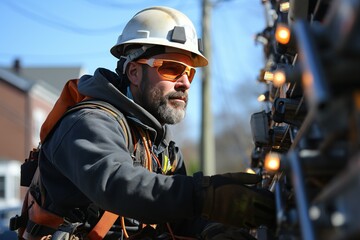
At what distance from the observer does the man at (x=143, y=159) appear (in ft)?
9.81

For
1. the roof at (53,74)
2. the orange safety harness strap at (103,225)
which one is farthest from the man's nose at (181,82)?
the roof at (53,74)

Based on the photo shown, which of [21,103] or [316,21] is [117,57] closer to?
[316,21]

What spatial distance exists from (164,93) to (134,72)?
1.00 feet

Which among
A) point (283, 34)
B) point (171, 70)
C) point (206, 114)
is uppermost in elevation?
point (206, 114)

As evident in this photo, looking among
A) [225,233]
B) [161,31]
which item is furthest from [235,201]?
[161,31]

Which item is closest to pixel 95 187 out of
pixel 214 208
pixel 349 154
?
pixel 214 208

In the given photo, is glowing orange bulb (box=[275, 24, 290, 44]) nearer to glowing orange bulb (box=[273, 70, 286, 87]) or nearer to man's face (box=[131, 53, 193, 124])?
glowing orange bulb (box=[273, 70, 286, 87])

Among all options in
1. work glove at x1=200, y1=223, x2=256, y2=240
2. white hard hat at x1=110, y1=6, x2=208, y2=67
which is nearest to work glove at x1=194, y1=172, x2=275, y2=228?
work glove at x1=200, y1=223, x2=256, y2=240

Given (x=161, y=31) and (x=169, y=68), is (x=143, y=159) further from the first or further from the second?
(x=161, y=31)

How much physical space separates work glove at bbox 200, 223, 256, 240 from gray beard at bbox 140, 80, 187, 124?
38.4 inches

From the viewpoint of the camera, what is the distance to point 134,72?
449 cm

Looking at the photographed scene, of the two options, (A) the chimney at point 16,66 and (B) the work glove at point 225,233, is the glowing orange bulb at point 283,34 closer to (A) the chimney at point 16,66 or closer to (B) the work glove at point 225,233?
(B) the work glove at point 225,233

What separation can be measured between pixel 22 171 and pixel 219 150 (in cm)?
7227

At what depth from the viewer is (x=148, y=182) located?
302 cm
